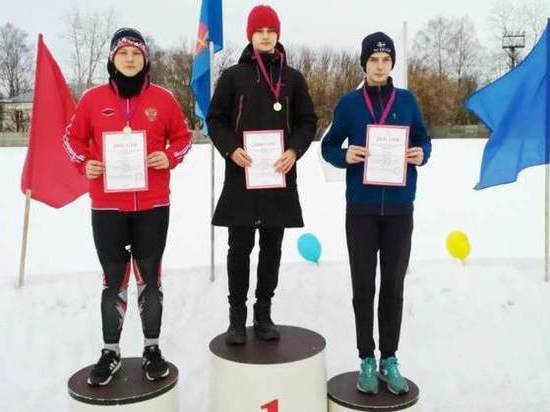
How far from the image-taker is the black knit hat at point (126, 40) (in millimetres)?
3179

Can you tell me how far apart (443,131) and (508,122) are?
29.5 meters

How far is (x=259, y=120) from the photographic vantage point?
131 inches

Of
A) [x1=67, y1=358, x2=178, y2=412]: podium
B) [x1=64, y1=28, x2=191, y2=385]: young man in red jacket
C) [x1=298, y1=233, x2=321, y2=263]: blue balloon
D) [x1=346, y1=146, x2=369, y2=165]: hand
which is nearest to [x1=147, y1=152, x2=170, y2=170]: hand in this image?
[x1=64, y1=28, x2=191, y2=385]: young man in red jacket

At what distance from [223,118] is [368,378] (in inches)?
60.9

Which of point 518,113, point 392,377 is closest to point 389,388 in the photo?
point 392,377

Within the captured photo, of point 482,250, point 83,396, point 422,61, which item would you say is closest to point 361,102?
point 83,396

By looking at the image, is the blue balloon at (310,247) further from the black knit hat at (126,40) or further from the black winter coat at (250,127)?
the black knit hat at (126,40)

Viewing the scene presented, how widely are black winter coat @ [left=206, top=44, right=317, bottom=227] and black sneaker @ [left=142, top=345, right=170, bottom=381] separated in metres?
0.76

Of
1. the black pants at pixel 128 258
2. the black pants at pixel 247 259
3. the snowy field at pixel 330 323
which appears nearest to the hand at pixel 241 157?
the black pants at pixel 247 259

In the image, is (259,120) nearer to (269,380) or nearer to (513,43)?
(269,380)

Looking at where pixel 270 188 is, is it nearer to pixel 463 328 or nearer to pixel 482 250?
pixel 463 328

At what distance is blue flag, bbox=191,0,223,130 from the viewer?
5438 millimetres

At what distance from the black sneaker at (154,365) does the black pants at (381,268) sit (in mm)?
1040

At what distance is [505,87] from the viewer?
5.36m
